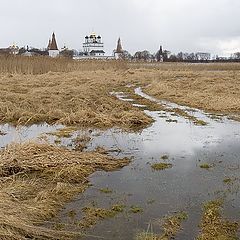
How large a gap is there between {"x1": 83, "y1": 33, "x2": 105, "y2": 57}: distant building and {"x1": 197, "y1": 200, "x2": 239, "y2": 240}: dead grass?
426 ft

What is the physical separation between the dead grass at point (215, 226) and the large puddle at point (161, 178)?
0.40 feet

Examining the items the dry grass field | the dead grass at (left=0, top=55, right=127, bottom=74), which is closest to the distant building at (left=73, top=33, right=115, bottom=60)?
the dead grass at (left=0, top=55, right=127, bottom=74)

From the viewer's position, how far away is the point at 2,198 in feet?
21.2

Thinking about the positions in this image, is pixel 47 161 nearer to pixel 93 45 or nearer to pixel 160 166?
pixel 160 166

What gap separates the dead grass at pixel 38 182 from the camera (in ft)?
18.6

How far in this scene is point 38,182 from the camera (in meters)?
8.01

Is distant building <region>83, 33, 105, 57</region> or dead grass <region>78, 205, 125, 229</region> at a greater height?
distant building <region>83, 33, 105, 57</region>

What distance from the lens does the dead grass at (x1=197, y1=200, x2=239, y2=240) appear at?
5672mm

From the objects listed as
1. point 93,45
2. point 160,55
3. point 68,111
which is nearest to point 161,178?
point 68,111

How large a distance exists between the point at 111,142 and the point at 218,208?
228 inches

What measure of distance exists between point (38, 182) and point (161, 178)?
9.14 feet

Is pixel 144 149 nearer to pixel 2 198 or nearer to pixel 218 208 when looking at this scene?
pixel 218 208

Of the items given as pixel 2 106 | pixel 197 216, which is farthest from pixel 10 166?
pixel 2 106

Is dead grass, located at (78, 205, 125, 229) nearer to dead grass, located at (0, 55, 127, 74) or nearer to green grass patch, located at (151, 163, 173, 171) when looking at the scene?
green grass patch, located at (151, 163, 173, 171)
